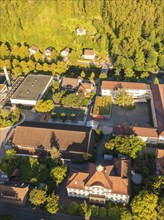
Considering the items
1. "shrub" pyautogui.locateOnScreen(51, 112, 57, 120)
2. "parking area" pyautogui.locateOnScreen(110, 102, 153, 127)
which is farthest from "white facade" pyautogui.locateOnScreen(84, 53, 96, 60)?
"shrub" pyautogui.locateOnScreen(51, 112, 57, 120)

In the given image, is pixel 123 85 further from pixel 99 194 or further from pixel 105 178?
pixel 99 194

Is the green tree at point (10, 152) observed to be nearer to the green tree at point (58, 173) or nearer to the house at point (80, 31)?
the green tree at point (58, 173)

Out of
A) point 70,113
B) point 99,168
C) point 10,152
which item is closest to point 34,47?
point 70,113

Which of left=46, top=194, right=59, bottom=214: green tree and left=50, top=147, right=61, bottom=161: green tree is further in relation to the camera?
left=50, top=147, right=61, bottom=161: green tree

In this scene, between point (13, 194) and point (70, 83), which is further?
point (70, 83)

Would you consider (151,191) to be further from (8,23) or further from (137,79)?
(8,23)

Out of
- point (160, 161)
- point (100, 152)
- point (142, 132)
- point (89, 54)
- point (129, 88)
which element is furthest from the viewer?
point (89, 54)

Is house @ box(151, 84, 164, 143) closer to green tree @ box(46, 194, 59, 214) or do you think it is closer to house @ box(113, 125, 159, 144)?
house @ box(113, 125, 159, 144)
